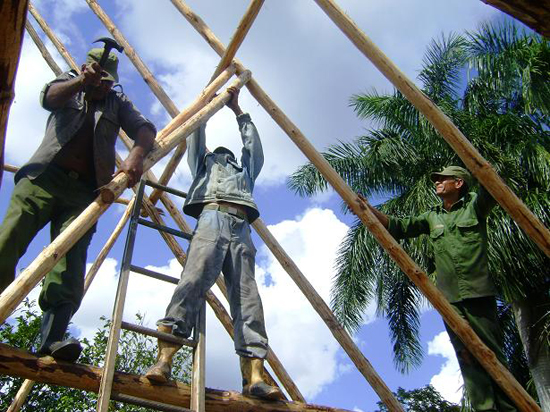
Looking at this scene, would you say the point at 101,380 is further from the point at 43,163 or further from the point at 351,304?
the point at 351,304

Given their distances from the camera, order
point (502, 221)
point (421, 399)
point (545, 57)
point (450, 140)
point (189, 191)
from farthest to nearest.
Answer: point (421, 399) < point (545, 57) < point (502, 221) < point (189, 191) < point (450, 140)

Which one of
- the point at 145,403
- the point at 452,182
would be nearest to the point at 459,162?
the point at 452,182

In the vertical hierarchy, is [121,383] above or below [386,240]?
below

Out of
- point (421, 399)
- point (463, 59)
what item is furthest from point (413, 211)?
point (421, 399)

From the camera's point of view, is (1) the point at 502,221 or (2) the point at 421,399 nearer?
(1) the point at 502,221

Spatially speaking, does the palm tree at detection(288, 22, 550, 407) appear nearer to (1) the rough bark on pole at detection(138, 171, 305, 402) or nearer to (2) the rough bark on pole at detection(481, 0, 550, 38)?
(1) the rough bark on pole at detection(138, 171, 305, 402)

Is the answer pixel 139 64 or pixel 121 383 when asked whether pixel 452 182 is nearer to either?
pixel 121 383

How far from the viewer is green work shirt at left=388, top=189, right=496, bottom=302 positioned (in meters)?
3.97

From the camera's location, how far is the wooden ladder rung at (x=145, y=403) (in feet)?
9.74

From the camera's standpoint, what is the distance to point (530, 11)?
1.37 metres

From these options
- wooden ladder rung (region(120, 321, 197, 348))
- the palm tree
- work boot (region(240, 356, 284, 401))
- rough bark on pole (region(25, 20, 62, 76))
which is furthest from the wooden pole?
the palm tree

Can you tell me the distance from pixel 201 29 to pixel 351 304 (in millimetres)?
7215

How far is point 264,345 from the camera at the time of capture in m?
3.52

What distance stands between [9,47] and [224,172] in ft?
9.22
